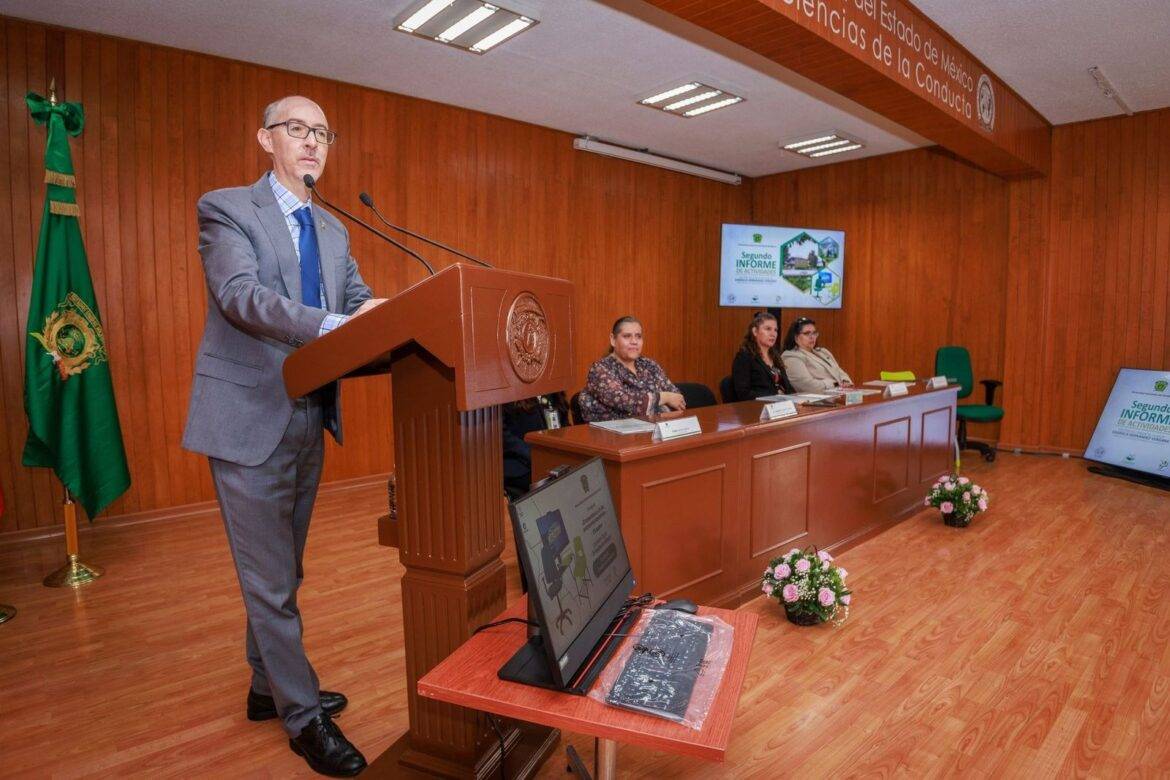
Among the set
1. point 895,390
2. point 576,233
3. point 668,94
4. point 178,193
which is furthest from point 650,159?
point 178,193

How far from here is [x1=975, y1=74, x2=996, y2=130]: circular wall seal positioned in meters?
4.58

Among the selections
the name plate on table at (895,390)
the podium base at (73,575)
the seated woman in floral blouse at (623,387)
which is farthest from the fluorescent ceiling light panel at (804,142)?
the podium base at (73,575)

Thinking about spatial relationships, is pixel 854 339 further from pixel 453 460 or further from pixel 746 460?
pixel 453 460

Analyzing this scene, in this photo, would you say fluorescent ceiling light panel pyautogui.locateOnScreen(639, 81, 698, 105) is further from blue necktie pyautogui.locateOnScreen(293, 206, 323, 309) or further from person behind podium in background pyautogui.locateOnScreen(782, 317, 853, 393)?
blue necktie pyautogui.locateOnScreen(293, 206, 323, 309)

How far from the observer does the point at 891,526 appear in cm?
403

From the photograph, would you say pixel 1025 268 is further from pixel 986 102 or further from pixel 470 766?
pixel 470 766

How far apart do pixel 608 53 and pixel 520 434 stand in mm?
2663

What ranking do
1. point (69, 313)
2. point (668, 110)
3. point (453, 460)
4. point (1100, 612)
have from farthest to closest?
point (668, 110), point (69, 313), point (1100, 612), point (453, 460)

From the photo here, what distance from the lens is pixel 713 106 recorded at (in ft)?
17.4

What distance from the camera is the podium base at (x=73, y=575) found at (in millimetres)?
3160

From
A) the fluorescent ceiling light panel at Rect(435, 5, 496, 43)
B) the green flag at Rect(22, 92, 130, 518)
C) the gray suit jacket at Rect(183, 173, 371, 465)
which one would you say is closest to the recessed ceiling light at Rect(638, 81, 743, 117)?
the fluorescent ceiling light panel at Rect(435, 5, 496, 43)

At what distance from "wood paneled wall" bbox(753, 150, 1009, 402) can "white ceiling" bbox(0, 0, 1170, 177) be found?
1.03m

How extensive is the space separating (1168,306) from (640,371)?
474 cm

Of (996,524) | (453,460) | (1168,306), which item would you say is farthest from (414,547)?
(1168,306)
